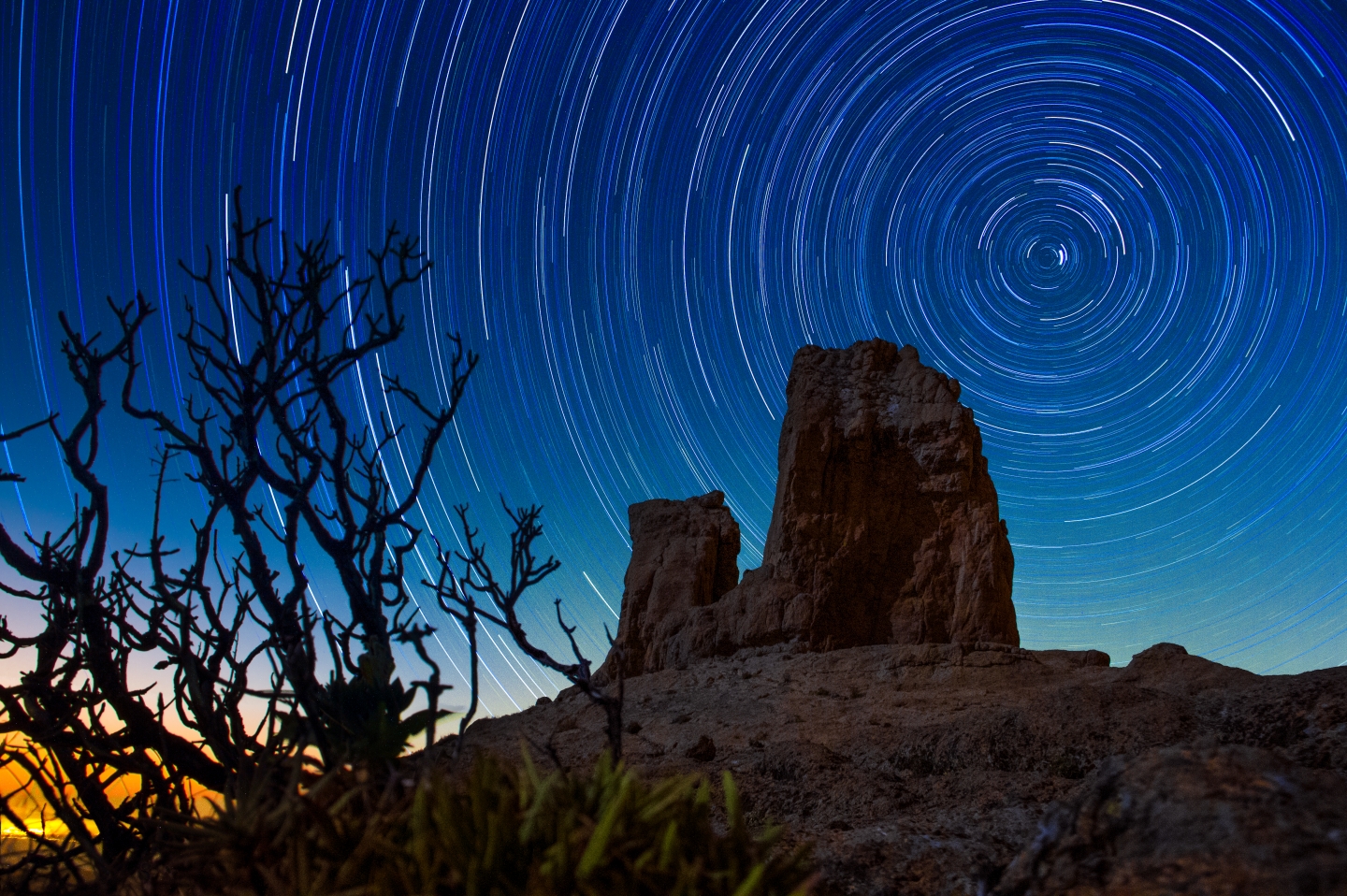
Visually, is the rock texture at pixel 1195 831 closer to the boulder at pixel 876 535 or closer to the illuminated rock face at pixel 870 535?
the boulder at pixel 876 535

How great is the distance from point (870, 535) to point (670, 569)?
8.82 m

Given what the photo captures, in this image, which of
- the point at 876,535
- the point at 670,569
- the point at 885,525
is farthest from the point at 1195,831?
the point at 670,569

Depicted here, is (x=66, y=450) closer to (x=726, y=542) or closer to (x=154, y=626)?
(x=154, y=626)

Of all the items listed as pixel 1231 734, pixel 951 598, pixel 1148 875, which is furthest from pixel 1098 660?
pixel 1148 875

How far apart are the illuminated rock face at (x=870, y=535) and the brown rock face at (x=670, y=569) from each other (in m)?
0.21

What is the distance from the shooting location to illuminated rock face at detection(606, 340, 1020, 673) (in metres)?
23.9

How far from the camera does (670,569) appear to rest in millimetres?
30828

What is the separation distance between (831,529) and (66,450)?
23.9m

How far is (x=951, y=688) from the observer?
1644 centimetres

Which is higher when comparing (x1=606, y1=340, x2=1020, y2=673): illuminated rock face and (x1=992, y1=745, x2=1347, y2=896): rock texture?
(x1=606, y1=340, x2=1020, y2=673): illuminated rock face

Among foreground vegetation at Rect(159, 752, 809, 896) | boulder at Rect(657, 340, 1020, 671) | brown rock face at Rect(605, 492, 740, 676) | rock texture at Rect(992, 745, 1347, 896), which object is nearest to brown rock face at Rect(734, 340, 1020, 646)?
boulder at Rect(657, 340, 1020, 671)

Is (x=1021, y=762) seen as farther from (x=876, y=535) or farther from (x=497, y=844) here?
(x=876, y=535)

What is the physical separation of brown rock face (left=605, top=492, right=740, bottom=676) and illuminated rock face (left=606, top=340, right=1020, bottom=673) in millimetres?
210

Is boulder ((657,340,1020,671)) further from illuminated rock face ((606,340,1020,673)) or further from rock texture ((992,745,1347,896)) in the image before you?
rock texture ((992,745,1347,896))
